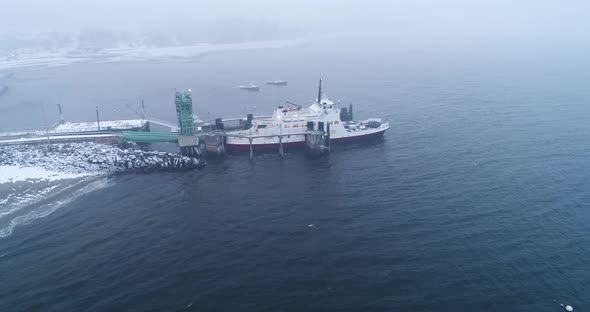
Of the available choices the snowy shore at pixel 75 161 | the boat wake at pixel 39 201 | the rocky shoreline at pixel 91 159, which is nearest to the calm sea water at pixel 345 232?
the boat wake at pixel 39 201

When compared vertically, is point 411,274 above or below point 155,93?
below

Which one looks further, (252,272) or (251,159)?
(251,159)

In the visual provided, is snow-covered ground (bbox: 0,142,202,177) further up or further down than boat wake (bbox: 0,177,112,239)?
further up

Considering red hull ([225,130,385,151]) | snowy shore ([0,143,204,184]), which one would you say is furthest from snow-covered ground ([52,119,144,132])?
red hull ([225,130,385,151])

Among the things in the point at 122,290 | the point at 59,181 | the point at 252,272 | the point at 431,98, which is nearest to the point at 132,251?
the point at 122,290

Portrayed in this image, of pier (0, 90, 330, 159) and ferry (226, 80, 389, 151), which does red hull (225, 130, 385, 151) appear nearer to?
ferry (226, 80, 389, 151)

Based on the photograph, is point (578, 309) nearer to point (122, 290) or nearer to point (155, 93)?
point (122, 290)

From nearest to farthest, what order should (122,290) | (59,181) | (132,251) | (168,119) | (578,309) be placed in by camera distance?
(578,309) → (122,290) → (132,251) → (59,181) → (168,119)
